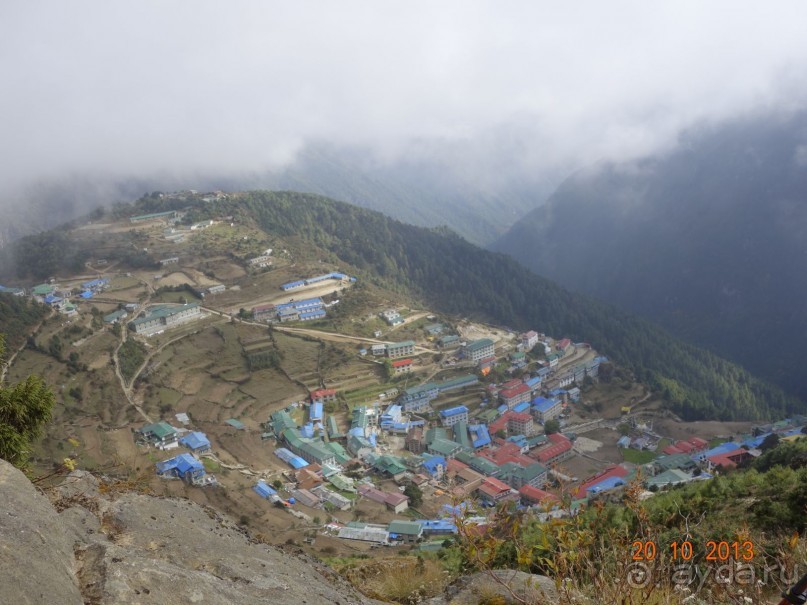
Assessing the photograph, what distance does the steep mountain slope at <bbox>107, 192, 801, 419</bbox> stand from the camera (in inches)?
2329

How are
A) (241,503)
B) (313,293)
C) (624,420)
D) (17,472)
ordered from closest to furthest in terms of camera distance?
1. (17,472)
2. (241,503)
3. (624,420)
4. (313,293)

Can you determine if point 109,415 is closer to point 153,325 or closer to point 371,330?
point 153,325

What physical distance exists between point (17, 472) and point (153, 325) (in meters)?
41.0

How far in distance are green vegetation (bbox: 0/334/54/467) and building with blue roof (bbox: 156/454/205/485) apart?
1929 cm

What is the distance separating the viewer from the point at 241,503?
25516 millimetres

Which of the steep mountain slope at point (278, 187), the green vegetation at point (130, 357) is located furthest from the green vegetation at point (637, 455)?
the steep mountain slope at point (278, 187)

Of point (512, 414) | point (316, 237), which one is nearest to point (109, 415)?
point (512, 414)

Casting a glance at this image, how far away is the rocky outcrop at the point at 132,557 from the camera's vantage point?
4434 mm

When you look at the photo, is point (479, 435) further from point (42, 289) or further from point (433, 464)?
point (42, 289)

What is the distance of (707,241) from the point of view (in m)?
102

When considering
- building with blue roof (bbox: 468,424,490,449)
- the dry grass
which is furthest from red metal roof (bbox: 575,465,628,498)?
the dry grass

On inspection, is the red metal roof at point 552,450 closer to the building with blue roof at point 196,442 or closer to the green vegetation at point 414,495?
the green vegetation at point 414,495

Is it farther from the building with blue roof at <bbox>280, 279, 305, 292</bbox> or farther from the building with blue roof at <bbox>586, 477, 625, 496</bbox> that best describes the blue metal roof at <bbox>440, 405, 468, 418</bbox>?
the building with blue roof at <bbox>280, 279, 305, 292</bbox>

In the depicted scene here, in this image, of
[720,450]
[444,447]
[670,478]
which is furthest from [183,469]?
[720,450]
